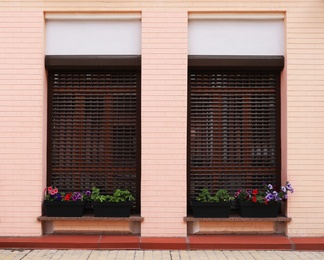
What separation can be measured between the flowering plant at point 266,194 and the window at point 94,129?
1822 mm

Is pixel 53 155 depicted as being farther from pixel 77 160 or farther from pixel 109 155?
pixel 109 155

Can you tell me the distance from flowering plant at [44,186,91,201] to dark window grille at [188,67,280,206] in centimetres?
183

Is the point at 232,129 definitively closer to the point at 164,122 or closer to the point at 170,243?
the point at 164,122

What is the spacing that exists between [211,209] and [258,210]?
0.79 metres

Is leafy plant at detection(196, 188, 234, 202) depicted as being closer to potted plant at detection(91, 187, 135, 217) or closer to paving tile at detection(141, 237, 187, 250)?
paving tile at detection(141, 237, 187, 250)

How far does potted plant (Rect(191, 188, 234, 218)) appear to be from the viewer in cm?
764

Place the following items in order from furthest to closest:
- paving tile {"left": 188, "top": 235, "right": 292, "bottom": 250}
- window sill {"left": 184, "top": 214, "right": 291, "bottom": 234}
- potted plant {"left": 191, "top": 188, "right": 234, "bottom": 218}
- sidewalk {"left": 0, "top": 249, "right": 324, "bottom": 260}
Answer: window sill {"left": 184, "top": 214, "right": 291, "bottom": 234} → potted plant {"left": 191, "top": 188, "right": 234, "bottom": 218} → paving tile {"left": 188, "top": 235, "right": 292, "bottom": 250} → sidewalk {"left": 0, "top": 249, "right": 324, "bottom": 260}

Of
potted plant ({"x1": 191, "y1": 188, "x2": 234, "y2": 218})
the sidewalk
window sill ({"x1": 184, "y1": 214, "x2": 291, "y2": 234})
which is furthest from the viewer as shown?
window sill ({"x1": 184, "y1": 214, "x2": 291, "y2": 234})

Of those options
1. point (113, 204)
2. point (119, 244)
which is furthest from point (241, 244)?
point (113, 204)

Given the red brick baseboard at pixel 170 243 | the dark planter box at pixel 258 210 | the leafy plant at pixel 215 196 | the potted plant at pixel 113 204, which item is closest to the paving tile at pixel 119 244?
the red brick baseboard at pixel 170 243

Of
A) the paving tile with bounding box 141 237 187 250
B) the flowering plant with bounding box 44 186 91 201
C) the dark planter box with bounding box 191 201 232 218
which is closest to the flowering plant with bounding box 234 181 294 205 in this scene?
the dark planter box with bounding box 191 201 232 218

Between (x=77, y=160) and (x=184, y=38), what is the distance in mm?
2812

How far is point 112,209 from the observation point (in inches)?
302

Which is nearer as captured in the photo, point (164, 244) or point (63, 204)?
point (164, 244)
